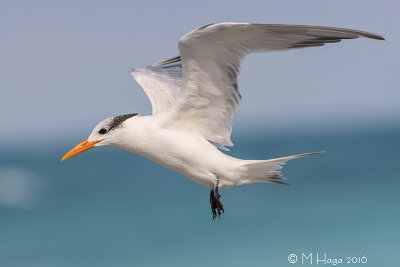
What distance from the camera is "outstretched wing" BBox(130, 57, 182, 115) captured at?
24.7 feet

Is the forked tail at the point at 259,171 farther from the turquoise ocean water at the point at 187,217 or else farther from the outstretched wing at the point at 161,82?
the turquoise ocean water at the point at 187,217

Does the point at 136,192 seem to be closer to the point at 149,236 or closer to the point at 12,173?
the point at 149,236

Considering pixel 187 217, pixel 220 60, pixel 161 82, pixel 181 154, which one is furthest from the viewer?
pixel 187 217

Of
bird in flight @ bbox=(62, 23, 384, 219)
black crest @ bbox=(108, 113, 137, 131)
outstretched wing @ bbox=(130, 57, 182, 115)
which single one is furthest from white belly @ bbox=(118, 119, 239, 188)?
outstretched wing @ bbox=(130, 57, 182, 115)

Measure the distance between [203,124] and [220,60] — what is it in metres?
0.82

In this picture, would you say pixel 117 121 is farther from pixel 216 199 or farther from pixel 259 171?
pixel 259 171

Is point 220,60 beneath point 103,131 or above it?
above

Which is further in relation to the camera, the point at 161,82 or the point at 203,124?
the point at 161,82

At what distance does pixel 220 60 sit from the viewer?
20.4ft

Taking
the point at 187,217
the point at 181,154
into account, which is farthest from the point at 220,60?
the point at 187,217

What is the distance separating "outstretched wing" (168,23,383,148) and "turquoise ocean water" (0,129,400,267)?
62.7 feet

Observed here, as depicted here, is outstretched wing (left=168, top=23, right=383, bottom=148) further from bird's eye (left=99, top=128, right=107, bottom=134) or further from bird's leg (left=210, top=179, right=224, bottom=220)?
bird's eye (left=99, top=128, right=107, bottom=134)

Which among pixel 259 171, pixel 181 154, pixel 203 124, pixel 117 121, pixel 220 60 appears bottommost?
pixel 259 171

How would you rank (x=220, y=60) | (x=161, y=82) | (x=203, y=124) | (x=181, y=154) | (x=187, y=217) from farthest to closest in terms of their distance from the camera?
(x=187, y=217), (x=161, y=82), (x=203, y=124), (x=181, y=154), (x=220, y=60)
